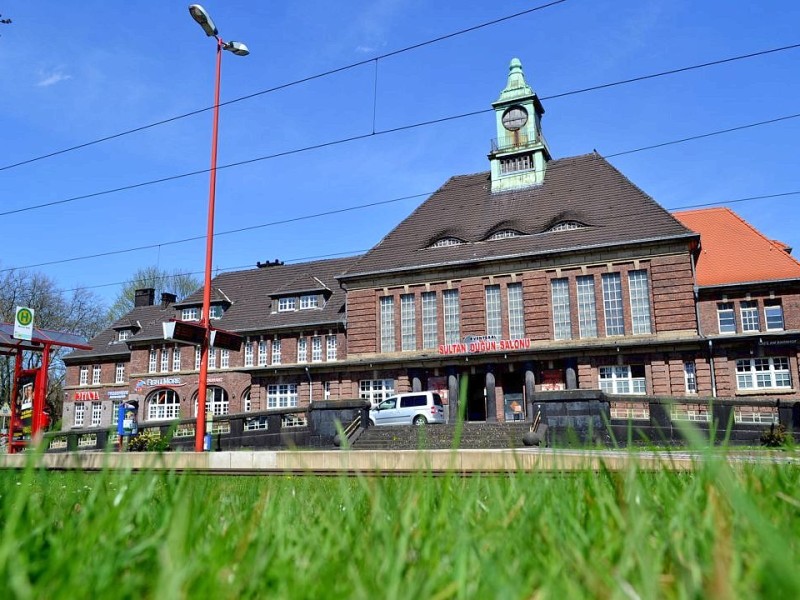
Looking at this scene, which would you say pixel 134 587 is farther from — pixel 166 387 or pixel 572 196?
pixel 166 387

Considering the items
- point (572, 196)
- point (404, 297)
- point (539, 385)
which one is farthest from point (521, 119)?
point (539, 385)

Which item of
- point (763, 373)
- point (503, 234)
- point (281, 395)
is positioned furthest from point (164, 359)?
point (763, 373)

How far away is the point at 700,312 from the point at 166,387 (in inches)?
1465

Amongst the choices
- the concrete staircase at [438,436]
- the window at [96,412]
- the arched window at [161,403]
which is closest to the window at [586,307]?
the concrete staircase at [438,436]

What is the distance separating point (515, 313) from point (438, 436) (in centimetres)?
1155

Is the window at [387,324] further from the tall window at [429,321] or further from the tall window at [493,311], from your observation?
the tall window at [493,311]

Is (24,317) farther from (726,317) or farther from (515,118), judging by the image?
(726,317)

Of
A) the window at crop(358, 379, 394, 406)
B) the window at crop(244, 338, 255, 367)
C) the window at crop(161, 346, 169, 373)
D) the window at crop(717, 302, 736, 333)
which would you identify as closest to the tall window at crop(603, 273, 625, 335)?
the window at crop(717, 302, 736, 333)

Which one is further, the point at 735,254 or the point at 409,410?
the point at 735,254

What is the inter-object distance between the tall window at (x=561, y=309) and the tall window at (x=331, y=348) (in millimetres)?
15198

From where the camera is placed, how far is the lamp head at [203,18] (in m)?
21.2

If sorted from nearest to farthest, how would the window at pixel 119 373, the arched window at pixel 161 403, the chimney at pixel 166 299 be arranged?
the arched window at pixel 161 403 → the window at pixel 119 373 → the chimney at pixel 166 299

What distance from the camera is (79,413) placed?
57531mm

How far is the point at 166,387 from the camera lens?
166ft
